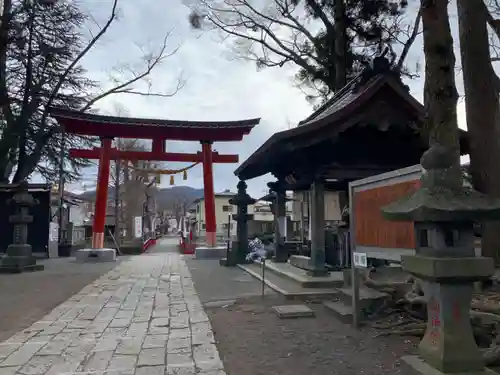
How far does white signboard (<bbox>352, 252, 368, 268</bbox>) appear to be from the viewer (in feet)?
17.0

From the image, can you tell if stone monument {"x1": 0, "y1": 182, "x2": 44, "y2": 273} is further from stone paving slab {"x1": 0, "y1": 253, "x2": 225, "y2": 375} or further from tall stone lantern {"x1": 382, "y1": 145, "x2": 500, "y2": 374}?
tall stone lantern {"x1": 382, "y1": 145, "x2": 500, "y2": 374}

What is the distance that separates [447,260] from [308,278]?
5.40 m

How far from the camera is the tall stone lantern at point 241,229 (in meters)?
14.9

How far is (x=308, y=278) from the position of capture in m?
8.39

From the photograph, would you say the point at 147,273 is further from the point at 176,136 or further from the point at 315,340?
the point at 315,340

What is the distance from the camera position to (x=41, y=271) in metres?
13.7

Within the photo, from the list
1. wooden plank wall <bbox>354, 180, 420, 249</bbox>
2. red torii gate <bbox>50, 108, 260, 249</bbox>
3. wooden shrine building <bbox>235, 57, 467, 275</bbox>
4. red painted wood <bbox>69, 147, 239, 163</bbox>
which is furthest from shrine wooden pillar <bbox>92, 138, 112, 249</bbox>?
wooden plank wall <bbox>354, 180, 420, 249</bbox>

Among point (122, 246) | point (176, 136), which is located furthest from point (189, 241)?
point (176, 136)

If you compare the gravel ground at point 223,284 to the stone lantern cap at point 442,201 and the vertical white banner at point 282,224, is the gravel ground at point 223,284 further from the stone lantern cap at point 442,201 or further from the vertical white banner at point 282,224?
the stone lantern cap at point 442,201

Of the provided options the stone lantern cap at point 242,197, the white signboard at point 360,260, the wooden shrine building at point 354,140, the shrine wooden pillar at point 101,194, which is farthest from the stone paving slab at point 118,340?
the shrine wooden pillar at point 101,194

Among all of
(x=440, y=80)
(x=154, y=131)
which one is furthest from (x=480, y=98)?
(x=154, y=131)

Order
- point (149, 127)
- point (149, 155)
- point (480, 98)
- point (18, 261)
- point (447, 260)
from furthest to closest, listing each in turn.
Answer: point (149, 155)
point (149, 127)
point (18, 261)
point (480, 98)
point (447, 260)

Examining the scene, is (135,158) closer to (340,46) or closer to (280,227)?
(280,227)

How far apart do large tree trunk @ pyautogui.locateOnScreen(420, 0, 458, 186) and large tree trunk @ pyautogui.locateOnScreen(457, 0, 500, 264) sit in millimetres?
2774
